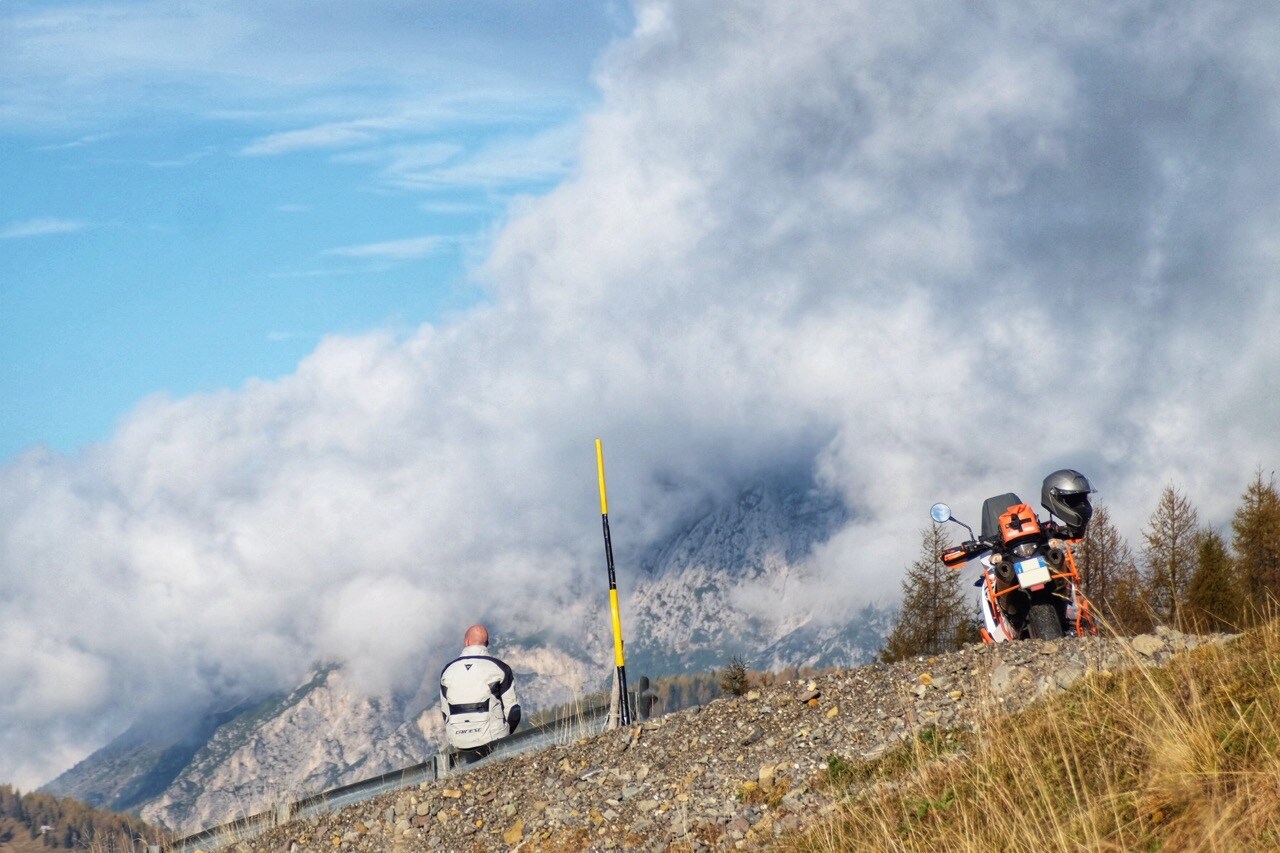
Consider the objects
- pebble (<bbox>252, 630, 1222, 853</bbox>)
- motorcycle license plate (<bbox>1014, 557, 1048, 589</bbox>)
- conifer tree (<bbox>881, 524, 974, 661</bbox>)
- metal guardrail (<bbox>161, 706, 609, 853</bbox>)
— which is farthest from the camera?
conifer tree (<bbox>881, 524, 974, 661</bbox>)

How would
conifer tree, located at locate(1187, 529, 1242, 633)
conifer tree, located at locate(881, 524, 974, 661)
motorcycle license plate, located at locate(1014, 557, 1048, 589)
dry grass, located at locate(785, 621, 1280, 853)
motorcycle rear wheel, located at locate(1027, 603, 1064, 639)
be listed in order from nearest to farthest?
dry grass, located at locate(785, 621, 1280, 853), motorcycle license plate, located at locate(1014, 557, 1048, 589), motorcycle rear wheel, located at locate(1027, 603, 1064, 639), conifer tree, located at locate(1187, 529, 1242, 633), conifer tree, located at locate(881, 524, 974, 661)

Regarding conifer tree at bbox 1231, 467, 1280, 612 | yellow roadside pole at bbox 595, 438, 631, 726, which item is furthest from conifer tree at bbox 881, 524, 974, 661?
yellow roadside pole at bbox 595, 438, 631, 726

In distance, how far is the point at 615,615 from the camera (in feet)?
47.2

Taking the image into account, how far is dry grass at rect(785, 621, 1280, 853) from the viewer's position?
519 cm

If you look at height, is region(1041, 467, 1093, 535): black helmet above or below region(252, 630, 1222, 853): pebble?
above

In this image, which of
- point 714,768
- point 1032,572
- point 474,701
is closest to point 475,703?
point 474,701

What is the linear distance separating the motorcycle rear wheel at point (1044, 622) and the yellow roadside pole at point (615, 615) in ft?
12.9

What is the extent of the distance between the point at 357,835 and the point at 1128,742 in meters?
7.51

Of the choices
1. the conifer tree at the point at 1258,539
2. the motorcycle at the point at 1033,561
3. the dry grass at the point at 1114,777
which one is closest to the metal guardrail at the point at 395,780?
the motorcycle at the point at 1033,561

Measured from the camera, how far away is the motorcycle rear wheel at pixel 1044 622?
39.4 ft

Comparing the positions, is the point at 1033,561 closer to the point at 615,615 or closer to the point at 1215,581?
the point at 615,615

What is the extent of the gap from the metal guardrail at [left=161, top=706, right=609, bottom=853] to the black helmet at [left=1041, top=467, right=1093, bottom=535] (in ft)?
15.8

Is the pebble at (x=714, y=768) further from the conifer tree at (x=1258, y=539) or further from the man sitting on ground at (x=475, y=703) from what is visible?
the conifer tree at (x=1258, y=539)

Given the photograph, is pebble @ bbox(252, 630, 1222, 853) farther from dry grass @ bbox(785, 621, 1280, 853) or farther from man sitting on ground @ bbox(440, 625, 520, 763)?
dry grass @ bbox(785, 621, 1280, 853)
